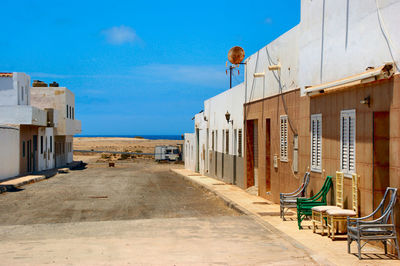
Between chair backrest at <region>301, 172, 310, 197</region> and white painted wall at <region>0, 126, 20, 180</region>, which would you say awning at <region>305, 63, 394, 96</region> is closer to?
chair backrest at <region>301, 172, 310, 197</region>

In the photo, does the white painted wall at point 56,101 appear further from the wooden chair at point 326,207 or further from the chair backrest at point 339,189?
the chair backrest at point 339,189

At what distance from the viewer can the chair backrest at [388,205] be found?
8.38 metres

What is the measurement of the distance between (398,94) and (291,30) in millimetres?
6773

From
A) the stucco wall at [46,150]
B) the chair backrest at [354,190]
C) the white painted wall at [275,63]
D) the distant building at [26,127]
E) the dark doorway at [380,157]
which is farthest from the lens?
the stucco wall at [46,150]

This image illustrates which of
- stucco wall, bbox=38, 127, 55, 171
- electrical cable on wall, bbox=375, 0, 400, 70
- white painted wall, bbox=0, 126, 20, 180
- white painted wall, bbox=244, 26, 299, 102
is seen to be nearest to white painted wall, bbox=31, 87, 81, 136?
stucco wall, bbox=38, 127, 55, 171

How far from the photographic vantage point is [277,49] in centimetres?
1595

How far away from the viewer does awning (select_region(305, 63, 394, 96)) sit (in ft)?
27.6

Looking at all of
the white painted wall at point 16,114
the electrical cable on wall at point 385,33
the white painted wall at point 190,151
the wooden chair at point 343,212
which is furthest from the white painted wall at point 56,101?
the electrical cable on wall at point 385,33

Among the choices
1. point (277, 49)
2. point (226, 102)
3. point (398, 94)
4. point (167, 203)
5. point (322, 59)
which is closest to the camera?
point (398, 94)

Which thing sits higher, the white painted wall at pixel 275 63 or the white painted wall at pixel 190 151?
the white painted wall at pixel 275 63

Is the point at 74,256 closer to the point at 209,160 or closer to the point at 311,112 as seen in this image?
the point at 311,112

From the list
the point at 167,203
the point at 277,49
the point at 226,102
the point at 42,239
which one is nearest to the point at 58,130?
the point at 226,102

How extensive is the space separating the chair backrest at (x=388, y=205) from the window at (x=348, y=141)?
1440mm

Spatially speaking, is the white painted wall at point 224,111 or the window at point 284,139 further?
the white painted wall at point 224,111
